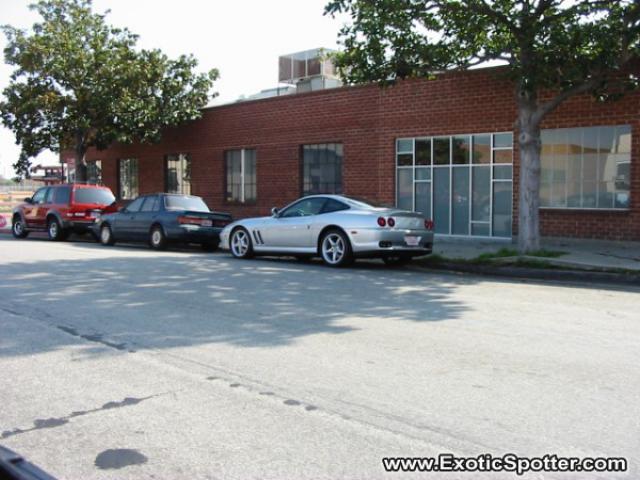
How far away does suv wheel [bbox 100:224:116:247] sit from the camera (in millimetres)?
19750

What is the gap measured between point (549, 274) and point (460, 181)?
23.3 feet

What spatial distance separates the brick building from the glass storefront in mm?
28

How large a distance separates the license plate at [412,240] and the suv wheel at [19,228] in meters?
14.9

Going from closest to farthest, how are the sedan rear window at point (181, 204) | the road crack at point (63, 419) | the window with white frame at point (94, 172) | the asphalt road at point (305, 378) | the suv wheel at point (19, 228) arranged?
the asphalt road at point (305, 378), the road crack at point (63, 419), the sedan rear window at point (181, 204), the suv wheel at point (19, 228), the window with white frame at point (94, 172)

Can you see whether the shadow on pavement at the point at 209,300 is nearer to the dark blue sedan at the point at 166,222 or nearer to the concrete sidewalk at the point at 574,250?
the concrete sidewalk at the point at 574,250

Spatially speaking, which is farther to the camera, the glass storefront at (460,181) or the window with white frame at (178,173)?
the window with white frame at (178,173)

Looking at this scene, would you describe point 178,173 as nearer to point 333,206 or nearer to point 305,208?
point 305,208

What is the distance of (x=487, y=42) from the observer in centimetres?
1460

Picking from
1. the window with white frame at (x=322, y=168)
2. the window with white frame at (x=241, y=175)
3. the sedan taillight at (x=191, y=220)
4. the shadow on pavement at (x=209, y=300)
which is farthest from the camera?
the window with white frame at (x=241, y=175)

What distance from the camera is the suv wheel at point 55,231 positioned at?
845 inches

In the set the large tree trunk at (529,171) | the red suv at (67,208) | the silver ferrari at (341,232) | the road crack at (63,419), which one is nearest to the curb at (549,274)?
the silver ferrari at (341,232)

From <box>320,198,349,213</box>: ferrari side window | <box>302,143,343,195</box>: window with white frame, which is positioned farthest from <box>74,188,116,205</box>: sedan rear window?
<box>320,198,349,213</box>: ferrari side window

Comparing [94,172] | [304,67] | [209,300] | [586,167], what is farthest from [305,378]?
[94,172]

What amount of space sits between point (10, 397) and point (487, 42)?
12292 mm
